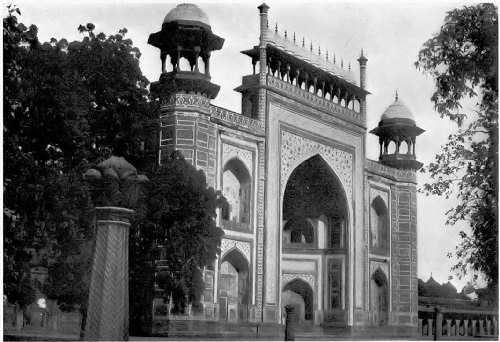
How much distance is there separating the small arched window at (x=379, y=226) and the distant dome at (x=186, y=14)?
845 cm

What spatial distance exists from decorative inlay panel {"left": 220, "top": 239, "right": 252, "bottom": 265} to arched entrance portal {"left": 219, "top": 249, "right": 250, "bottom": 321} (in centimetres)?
8

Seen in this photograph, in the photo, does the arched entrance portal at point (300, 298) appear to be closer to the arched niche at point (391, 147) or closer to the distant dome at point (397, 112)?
the arched niche at point (391, 147)

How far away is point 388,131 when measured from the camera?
2520 centimetres

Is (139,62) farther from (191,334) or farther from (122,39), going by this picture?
(191,334)

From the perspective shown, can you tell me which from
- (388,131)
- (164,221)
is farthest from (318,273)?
(164,221)

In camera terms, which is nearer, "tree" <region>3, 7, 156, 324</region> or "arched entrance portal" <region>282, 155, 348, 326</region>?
"tree" <region>3, 7, 156, 324</region>

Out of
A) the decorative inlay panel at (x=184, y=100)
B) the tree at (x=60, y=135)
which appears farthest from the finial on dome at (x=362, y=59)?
the tree at (x=60, y=135)

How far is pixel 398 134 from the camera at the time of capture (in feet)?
82.3

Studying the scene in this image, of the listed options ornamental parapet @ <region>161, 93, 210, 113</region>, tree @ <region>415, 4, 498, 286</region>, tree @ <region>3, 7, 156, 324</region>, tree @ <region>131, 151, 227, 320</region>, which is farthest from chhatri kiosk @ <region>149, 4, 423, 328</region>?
tree @ <region>415, 4, 498, 286</region>

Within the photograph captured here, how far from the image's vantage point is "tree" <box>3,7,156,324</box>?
39.3 feet

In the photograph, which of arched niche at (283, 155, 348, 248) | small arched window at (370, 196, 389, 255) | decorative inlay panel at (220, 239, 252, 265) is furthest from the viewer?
small arched window at (370, 196, 389, 255)

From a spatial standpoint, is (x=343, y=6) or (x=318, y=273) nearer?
(x=343, y=6)

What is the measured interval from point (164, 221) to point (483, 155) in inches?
224

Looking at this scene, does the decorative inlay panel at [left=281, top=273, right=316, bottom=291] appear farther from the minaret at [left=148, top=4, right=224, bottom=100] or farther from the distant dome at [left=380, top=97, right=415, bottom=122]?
the minaret at [left=148, top=4, right=224, bottom=100]
